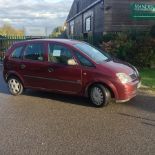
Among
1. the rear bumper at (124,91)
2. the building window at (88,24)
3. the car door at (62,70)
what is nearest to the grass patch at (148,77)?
the rear bumper at (124,91)

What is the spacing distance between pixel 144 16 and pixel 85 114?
17.5 meters

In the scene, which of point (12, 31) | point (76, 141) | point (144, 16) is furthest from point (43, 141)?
point (12, 31)

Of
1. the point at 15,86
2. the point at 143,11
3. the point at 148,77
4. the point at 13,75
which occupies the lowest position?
the point at 148,77

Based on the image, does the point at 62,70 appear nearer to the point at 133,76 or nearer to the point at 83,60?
the point at 83,60

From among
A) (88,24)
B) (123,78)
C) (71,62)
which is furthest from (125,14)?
(123,78)

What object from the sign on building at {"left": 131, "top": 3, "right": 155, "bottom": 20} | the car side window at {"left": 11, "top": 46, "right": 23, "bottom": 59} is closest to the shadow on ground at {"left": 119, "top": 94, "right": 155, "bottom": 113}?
the car side window at {"left": 11, "top": 46, "right": 23, "bottom": 59}

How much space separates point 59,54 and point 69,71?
0.64 metres

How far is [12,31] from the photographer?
54844mm

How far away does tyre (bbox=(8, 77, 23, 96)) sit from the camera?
33.7ft

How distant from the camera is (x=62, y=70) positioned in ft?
29.9

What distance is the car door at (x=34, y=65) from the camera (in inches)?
379

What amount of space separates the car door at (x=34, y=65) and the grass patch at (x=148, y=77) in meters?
3.64

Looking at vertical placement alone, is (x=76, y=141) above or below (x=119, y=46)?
below

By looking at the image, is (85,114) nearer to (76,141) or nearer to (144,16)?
(76,141)
